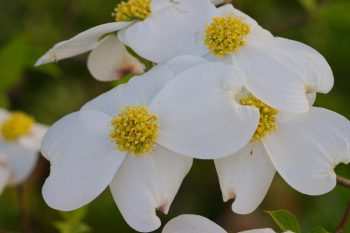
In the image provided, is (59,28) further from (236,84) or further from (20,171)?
(236,84)

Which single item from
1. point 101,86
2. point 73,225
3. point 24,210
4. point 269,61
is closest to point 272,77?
point 269,61

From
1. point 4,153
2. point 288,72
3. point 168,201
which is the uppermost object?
point 288,72

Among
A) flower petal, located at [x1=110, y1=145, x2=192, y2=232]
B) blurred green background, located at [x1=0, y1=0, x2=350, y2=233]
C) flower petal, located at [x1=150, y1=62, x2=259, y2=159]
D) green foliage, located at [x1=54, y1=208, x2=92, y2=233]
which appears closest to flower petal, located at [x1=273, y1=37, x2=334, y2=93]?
flower petal, located at [x1=150, y1=62, x2=259, y2=159]

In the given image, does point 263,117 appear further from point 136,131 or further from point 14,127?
point 14,127

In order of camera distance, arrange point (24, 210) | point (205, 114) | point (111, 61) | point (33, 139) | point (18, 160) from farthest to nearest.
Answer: point (33, 139), point (18, 160), point (24, 210), point (111, 61), point (205, 114)

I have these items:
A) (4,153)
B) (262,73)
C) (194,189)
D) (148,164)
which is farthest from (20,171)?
(262,73)

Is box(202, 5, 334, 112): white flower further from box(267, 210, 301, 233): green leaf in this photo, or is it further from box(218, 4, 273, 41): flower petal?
box(267, 210, 301, 233): green leaf
